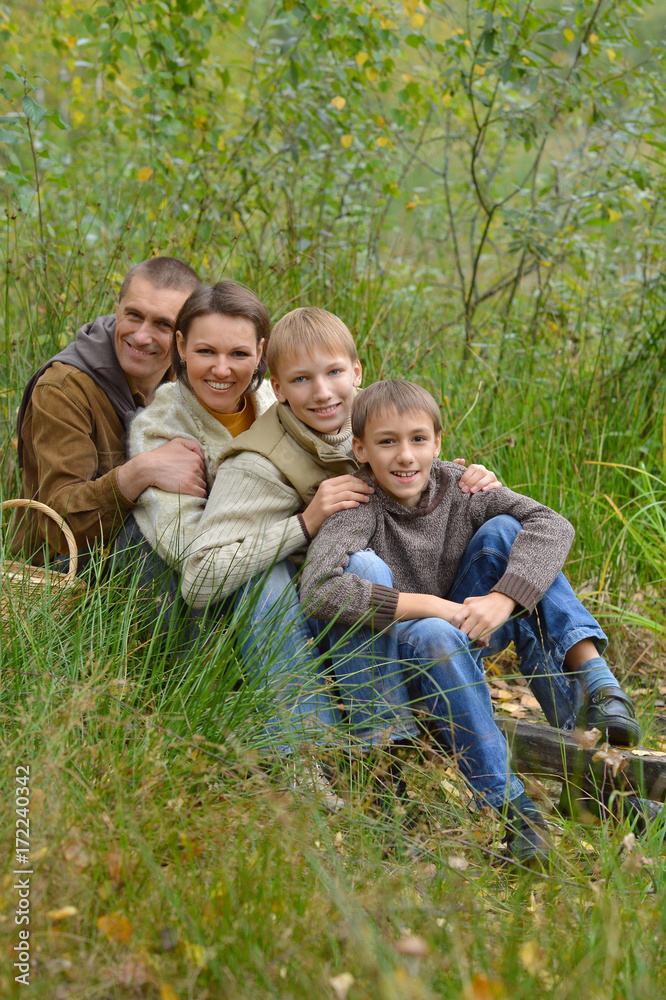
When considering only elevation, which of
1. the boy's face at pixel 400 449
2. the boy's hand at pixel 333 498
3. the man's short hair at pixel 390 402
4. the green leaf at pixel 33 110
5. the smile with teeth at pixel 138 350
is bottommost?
the boy's hand at pixel 333 498

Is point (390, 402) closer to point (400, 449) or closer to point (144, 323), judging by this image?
point (400, 449)

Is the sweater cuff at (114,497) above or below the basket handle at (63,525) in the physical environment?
above

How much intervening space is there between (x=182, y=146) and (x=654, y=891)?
5167 millimetres

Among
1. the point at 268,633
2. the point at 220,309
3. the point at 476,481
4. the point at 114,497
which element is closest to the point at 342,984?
the point at 268,633

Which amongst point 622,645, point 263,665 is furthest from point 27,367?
point 622,645

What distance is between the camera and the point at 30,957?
1.24m

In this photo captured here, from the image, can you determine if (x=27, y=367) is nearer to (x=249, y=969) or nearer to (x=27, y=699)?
(x=27, y=699)

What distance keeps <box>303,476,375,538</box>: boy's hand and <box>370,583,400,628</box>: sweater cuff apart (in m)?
0.24

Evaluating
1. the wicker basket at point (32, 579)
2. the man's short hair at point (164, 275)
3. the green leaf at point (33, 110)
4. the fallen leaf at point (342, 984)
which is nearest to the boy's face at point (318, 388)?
the man's short hair at point (164, 275)

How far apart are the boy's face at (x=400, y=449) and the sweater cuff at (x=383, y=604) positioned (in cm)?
30

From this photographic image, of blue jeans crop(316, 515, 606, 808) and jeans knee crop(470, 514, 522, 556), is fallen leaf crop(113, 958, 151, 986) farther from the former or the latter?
jeans knee crop(470, 514, 522, 556)

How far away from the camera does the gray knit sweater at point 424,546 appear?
7.04 ft

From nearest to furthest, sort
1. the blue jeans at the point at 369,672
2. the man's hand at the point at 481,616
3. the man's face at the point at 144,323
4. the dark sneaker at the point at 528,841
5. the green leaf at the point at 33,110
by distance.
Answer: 1. the dark sneaker at the point at 528,841
2. the blue jeans at the point at 369,672
3. the man's hand at the point at 481,616
4. the man's face at the point at 144,323
5. the green leaf at the point at 33,110

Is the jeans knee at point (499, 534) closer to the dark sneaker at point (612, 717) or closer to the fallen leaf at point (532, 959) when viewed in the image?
the dark sneaker at point (612, 717)
